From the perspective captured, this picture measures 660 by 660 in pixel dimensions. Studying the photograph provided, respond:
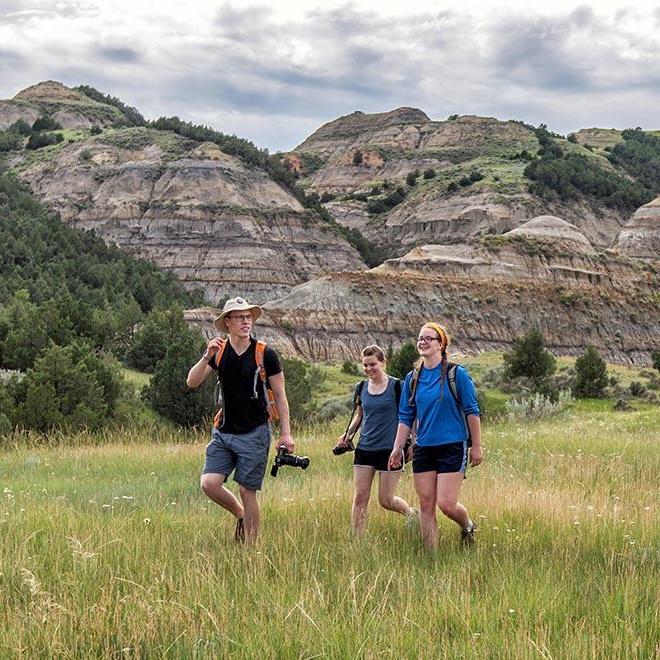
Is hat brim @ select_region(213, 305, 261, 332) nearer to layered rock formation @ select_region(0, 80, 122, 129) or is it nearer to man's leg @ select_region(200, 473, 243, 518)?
man's leg @ select_region(200, 473, 243, 518)

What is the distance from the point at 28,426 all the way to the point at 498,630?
47.6ft

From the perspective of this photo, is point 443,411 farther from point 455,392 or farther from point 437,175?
point 437,175

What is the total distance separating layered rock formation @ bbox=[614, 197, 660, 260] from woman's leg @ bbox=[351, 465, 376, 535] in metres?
72.2

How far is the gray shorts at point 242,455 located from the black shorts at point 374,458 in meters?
1.04

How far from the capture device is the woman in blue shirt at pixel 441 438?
5.73m

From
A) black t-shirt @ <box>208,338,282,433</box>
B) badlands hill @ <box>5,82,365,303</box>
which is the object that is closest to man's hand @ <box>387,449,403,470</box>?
black t-shirt @ <box>208,338,282,433</box>

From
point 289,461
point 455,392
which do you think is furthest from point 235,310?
point 455,392

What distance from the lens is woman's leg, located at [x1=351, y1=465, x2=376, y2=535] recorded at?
6.26 m

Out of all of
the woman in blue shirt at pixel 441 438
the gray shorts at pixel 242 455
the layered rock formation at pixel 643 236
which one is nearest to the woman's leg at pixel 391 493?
the woman in blue shirt at pixel 441 438

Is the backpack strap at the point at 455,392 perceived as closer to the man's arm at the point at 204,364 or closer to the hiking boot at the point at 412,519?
the hiking boot at the point at 412,519

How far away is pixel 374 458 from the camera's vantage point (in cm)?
675

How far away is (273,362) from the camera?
5953mm

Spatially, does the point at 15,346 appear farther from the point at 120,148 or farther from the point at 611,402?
the point at 120,148

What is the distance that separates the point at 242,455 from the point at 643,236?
7620 centimetres
